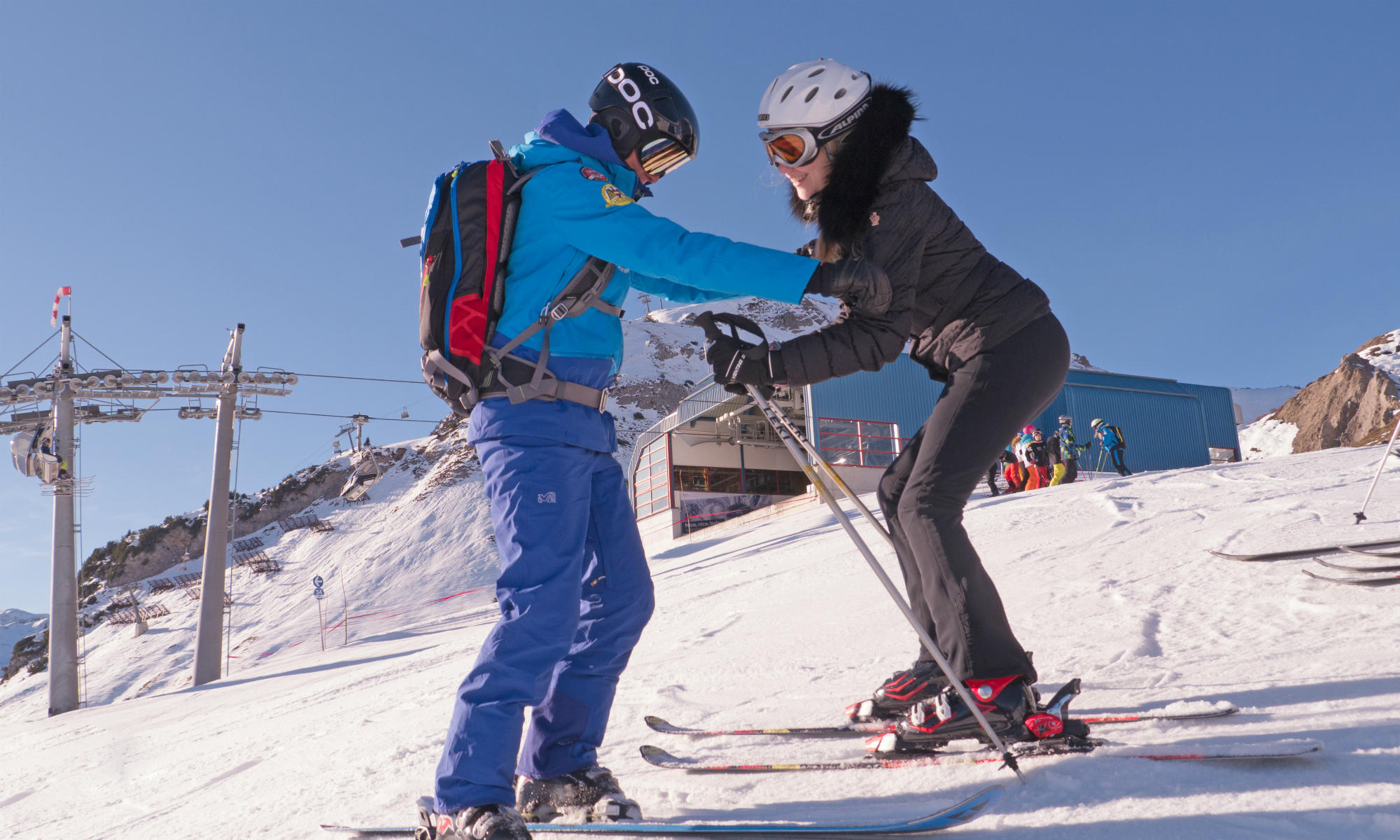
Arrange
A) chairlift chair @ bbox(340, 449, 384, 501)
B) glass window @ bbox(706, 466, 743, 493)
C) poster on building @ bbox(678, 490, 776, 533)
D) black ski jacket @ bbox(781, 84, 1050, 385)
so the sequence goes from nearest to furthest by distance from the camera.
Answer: black ski jacket @ bbox(781, 84, 1050, 385), poster on building @ bbox(678, 490, 776, 533), glass window @ bbox(706, 466, 743, 493), chairlift chair @ bbox(340, 449, 384, 501)

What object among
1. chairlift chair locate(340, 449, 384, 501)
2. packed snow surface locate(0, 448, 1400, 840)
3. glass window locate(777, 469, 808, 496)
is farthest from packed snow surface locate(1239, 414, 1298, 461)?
chairlift chair locate(340, 449, 384, 501)

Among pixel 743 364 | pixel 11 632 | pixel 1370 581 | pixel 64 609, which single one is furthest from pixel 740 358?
pixel 11 632

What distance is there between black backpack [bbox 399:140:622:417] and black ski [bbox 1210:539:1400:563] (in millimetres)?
3604

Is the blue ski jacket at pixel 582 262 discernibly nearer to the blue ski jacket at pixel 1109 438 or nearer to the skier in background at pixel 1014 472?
the skier in background at pixel 1014 472

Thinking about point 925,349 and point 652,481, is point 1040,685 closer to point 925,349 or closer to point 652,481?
point 925,349

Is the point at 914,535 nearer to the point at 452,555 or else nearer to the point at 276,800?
the point at 276,800

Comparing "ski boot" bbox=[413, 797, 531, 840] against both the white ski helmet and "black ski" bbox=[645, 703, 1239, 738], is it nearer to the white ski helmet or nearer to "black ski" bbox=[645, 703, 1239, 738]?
"black ski" bbox=[645, 703, 1239, 738]

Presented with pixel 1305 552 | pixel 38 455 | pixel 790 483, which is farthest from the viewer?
pixel 790 483

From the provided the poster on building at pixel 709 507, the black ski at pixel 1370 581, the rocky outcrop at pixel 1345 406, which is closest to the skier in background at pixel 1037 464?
the poster on building at pixel 709 507

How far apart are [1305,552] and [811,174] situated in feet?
10.5

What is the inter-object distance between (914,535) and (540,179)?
4.64ft

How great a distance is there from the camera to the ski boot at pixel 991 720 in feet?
6.52

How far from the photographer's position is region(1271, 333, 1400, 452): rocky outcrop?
33.3 metres

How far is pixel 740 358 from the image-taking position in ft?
7.39
